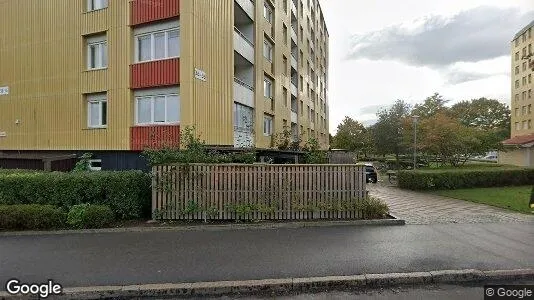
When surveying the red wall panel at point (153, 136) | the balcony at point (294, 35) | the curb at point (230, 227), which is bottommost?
the curb at point (230, 227)

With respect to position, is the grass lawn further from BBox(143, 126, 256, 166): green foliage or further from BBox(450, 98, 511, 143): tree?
BBox(450, 98, 511, 143): tree

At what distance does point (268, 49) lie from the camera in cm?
2116

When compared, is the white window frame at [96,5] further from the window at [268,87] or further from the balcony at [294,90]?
the balcony at [294,90]

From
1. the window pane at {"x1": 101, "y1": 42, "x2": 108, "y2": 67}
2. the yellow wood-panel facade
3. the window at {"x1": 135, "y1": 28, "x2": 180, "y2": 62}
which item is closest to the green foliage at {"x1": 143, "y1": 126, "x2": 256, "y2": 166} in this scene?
the window at {"x1": 135, "y1": 28, "x2": 180, "y2": 62}

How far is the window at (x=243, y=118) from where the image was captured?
15683 millimetres

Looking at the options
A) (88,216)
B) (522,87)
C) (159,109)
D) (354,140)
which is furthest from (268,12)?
(522,87)

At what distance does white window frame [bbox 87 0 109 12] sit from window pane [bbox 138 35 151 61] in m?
2.32

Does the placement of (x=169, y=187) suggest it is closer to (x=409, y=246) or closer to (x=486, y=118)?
(x=409, y=246)

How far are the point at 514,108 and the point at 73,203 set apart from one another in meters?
71.5

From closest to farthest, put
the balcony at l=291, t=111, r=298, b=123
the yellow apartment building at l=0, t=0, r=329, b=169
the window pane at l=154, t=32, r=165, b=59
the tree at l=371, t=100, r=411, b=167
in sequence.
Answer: the yellow apartment building at l=0, t=0, r=329, b=169
the window pane at l=154, t=32, r=165, b=59
the balcony at l=291, t=111, r=298, b=123
the tree at l=371, t=100, r=411, b=167

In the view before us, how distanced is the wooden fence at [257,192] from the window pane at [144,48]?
6826 millimetres

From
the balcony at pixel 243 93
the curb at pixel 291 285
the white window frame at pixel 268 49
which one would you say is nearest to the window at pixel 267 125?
the balcony at pixel 243 93

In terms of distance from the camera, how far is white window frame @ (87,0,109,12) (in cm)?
1407

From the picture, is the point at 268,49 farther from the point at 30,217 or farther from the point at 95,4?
the point at 30,217
